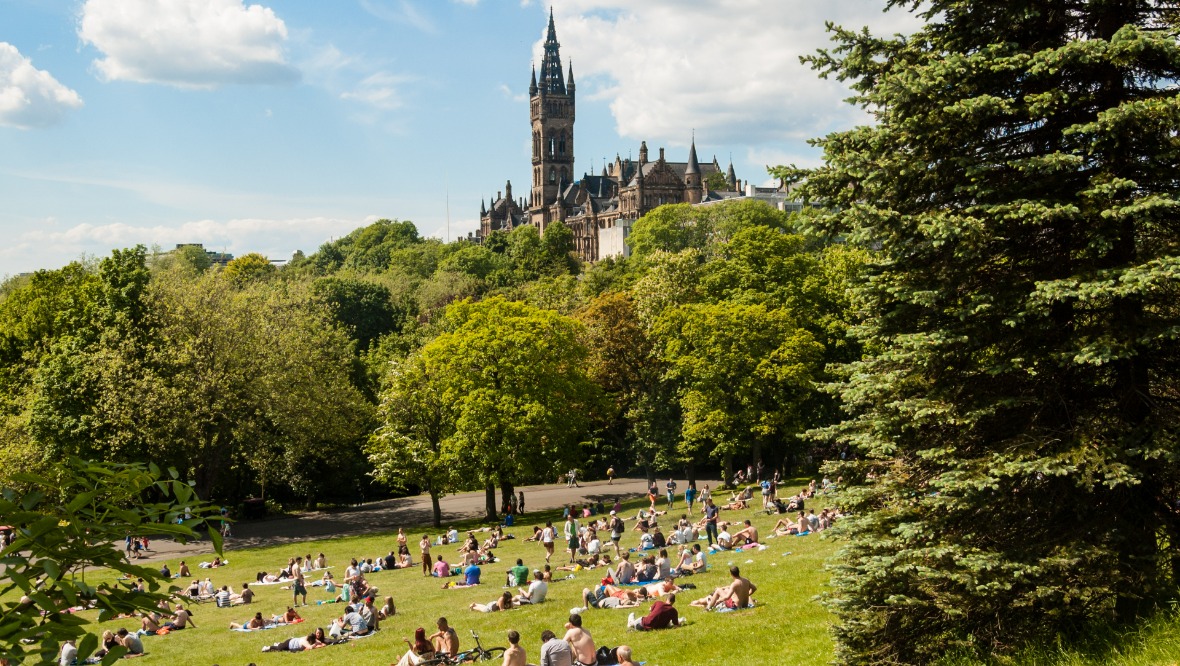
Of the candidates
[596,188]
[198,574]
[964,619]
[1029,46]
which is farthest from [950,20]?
[596,188]

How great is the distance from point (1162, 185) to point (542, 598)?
16.5 m

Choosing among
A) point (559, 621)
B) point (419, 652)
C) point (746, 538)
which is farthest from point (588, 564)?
point (419, 652)

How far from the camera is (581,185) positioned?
168m

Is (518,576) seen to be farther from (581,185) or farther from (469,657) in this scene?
(581,185)

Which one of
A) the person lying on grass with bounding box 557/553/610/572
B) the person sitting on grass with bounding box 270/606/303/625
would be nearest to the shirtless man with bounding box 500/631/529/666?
the person sitting on grass with bounding box 270/606/303/625

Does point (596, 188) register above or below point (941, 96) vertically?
above

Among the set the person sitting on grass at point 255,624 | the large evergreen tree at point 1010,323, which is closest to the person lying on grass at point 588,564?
the person sitting on grass at point 255,624

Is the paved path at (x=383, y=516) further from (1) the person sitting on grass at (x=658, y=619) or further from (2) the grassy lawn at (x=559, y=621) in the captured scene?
(1) the person sitting on grass at (x=658, y=619)

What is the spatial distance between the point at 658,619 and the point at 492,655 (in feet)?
10.3

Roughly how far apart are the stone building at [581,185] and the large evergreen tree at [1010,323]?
11615 centimetres

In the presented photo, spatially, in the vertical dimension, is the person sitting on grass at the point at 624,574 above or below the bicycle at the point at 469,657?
above

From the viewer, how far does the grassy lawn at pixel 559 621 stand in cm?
1619

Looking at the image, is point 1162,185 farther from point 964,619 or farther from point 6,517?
point 6,517

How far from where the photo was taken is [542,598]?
2305 centimetres
